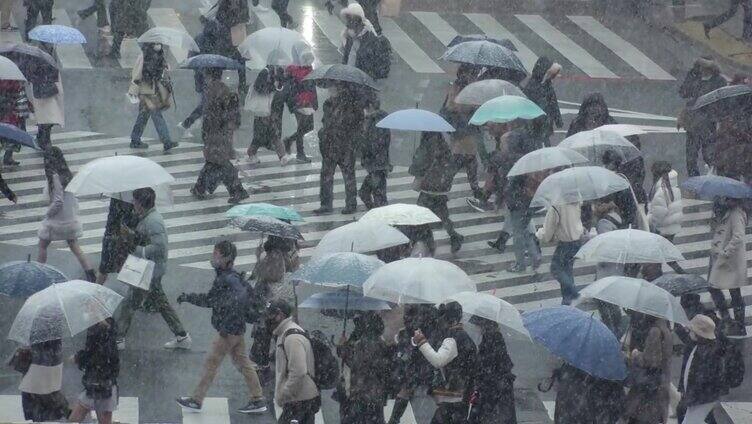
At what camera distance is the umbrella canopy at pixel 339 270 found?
10.4 m

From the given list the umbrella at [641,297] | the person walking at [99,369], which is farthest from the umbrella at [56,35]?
the umbrella at [641,297]

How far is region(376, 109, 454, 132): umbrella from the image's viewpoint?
48.4 ft

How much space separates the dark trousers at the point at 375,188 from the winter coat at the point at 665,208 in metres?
3.21

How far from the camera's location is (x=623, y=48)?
26281 mm

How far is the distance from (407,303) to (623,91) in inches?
554

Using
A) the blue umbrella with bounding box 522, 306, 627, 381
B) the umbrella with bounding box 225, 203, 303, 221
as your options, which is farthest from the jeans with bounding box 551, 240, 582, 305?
the blue umbrella with bounding box 522, 306, 627, 381

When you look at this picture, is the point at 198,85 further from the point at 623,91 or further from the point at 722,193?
the point at 722,193

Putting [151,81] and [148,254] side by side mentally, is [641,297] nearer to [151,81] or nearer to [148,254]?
[148,254]

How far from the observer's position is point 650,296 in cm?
1058

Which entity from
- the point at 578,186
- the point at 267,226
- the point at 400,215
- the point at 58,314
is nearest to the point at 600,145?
the point at 578,186

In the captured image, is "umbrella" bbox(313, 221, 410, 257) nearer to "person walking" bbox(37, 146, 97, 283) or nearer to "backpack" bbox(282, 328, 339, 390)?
"backpack" bbox(282, 328, 339, 390)

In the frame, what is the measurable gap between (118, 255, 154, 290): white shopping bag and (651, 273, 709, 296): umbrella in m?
4.21

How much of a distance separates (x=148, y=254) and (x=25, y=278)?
2076 millimetres

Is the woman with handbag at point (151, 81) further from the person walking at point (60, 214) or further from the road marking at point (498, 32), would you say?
the road marking at point (498, 32)
